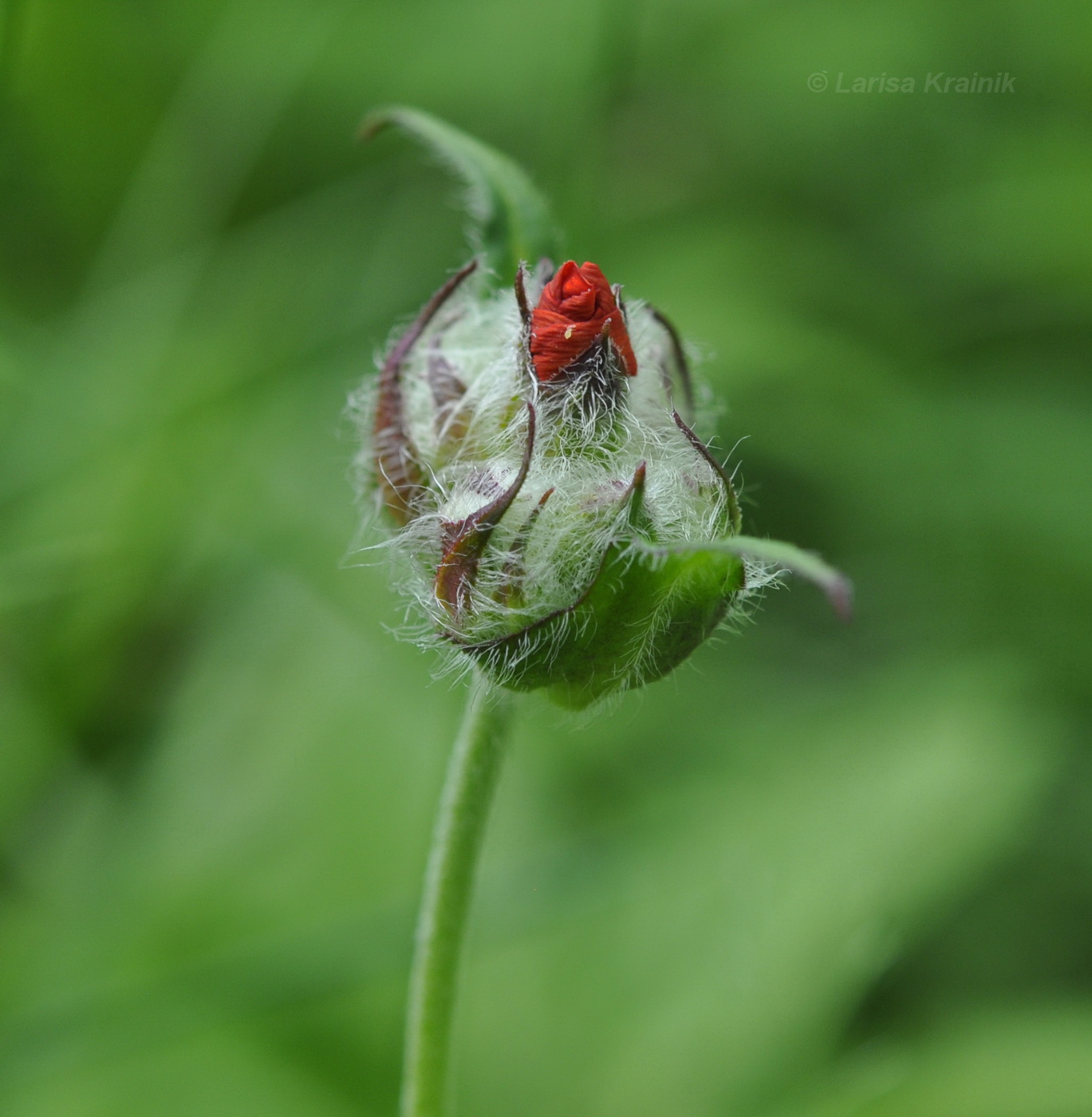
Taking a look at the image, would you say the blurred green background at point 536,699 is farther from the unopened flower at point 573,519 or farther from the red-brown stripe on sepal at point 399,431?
the unopened flower at point 573,519

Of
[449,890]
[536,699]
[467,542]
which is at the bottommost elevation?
[449,890]

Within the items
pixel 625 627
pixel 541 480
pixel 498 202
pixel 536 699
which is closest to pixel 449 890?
pixel 536 699

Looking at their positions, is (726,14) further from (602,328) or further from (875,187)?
(602,328)

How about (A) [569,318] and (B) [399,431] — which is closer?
(A) [569,318]

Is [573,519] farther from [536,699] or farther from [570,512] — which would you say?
[536,699]

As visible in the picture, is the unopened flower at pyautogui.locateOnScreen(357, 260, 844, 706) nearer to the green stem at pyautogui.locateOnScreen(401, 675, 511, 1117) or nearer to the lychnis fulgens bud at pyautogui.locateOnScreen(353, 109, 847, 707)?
the lychnis fulgens bud at pyautogui.locateOnScreen(353, 109, 847, 707)

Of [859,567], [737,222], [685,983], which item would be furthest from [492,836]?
[737,222]

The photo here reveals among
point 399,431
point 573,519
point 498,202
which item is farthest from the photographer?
point 498,202
